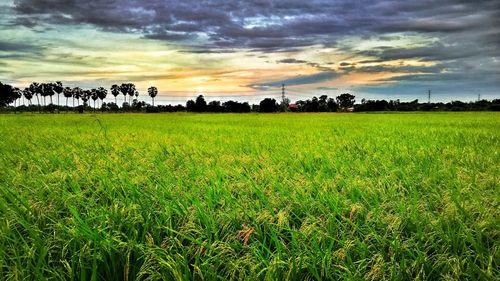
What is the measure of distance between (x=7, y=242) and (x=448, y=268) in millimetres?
3082

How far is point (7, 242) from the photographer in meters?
2.90

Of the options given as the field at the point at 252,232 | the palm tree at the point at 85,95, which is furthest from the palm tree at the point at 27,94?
the field at the point at 252,232

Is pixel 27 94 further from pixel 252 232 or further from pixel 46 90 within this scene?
pixel 252 232

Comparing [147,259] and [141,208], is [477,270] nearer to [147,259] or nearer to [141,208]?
[147,259]

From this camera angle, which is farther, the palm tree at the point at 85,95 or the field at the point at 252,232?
the palm tree at the point at 85,95

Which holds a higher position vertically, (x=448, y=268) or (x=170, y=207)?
(x=170, y=207)

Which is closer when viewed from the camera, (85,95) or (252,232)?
(252,232)

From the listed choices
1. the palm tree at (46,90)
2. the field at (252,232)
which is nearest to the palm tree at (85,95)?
the palm tree at (46,90)

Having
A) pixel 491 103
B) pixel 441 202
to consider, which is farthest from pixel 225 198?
pixel 491 103

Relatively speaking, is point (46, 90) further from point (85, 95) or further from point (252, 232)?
point (252, 232)

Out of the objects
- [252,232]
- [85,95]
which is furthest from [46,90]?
[252,232]

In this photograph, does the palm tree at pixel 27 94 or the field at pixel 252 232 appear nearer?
the field at pixel 252 232

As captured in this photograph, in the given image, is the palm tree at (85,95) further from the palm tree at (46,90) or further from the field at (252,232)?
the field at (252,232)

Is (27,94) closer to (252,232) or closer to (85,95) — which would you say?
(85,95)
